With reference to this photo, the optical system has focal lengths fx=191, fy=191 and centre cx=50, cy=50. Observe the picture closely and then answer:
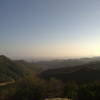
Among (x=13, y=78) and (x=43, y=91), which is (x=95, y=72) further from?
(x=13, y=78)

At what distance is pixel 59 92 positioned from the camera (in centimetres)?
4394

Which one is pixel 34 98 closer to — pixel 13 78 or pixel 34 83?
pixel 34 83

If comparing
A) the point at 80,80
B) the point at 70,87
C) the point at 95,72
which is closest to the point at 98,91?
the point at 70,87

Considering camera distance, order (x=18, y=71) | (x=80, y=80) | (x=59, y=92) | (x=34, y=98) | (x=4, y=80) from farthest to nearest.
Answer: (x=18, y=71) → (x=4, y=80) → (x=80, y=80) → (x=59, y=92) → (x=34, y=98)

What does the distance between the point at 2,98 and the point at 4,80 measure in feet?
195

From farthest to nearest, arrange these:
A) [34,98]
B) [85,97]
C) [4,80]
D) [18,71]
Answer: [18,71] < [4,80] < [34,98] < [85,97]

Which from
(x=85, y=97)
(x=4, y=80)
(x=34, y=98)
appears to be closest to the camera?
(x=85, y=97)

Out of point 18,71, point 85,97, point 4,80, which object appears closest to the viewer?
point 85,97

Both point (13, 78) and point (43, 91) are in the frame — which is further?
point (13, 78)

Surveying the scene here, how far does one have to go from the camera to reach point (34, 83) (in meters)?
46.4

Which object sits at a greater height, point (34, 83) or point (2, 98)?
point (34, 83)

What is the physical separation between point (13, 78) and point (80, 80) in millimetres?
49581

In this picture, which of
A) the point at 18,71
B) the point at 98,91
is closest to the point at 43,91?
the point at 98,91

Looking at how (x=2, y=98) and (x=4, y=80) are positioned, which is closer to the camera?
(x=2, y=98)
